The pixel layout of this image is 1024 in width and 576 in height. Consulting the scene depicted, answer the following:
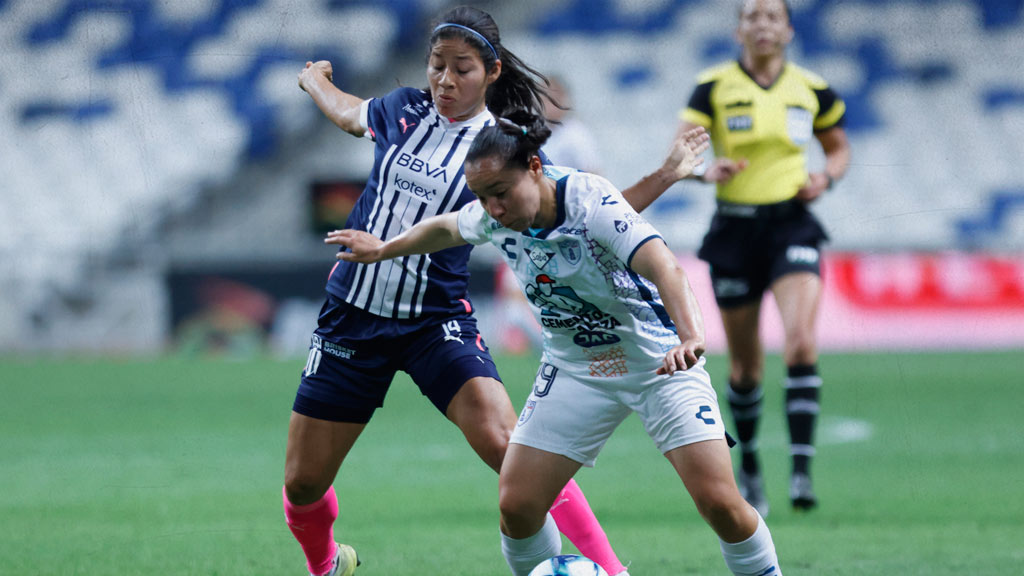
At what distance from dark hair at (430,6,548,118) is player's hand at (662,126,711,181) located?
477 millimetres

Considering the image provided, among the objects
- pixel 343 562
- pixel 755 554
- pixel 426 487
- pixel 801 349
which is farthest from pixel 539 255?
pixel 426 487

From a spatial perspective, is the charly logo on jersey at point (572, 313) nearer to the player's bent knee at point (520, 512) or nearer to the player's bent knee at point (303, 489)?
the player's bent knee at point (520, 512)

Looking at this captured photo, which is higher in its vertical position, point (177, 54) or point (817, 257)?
point (177, 54)

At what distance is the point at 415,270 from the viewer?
4824 mm

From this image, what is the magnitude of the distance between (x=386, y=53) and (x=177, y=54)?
340cm

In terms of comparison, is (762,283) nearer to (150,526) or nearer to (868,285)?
(150,526)

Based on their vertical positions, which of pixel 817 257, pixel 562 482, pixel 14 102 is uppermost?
pixel 14 102

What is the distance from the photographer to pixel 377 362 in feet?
15.8

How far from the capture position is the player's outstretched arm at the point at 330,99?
5.05 meters

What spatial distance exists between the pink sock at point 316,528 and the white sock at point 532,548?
90 cm

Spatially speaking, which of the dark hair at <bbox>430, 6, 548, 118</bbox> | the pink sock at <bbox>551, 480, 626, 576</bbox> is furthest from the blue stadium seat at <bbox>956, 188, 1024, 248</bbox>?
the pink sock at <bbox>551, 480, 626, 576</bbox>

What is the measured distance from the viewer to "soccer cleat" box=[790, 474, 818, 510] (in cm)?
665

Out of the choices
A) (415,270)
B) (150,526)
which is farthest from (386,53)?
(415,270)

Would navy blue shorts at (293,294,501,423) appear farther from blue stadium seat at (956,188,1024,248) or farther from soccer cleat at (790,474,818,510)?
blue stadium seat at (956,188,1024,248)
